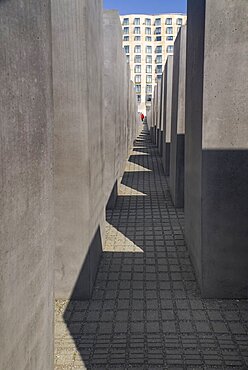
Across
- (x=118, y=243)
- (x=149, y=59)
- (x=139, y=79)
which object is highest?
(x=149, y=59)

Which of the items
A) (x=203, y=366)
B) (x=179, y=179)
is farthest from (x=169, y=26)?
(x=203, y=366)

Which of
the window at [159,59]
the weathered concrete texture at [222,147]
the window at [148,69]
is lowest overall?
the weathered concrete texture at [222,147]

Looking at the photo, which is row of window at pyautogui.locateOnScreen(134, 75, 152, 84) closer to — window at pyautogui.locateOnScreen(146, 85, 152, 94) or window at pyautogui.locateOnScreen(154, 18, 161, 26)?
window at pyautogui.locateOnScreen(146, 85, 152, 94)

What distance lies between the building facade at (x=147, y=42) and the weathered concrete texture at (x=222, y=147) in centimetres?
7958

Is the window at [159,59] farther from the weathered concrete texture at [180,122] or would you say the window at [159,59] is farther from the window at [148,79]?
the weathered concrete texture at [180,122]


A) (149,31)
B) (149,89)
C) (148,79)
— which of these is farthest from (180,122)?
(149,31)

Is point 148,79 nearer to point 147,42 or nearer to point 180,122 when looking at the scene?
point 147,42

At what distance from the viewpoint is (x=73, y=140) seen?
15.1ft

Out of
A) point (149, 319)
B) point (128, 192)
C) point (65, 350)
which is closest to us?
point (65, 350)

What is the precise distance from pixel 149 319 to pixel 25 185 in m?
2.63

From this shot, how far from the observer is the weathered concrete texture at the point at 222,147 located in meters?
4.38

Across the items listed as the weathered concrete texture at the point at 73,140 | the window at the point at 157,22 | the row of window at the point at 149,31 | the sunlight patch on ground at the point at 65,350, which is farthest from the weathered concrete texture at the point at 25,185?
the window at the point at 157,22

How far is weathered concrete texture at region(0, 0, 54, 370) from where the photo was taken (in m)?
1.86

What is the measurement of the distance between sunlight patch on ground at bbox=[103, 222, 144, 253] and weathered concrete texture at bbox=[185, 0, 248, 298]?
1.72 metres
